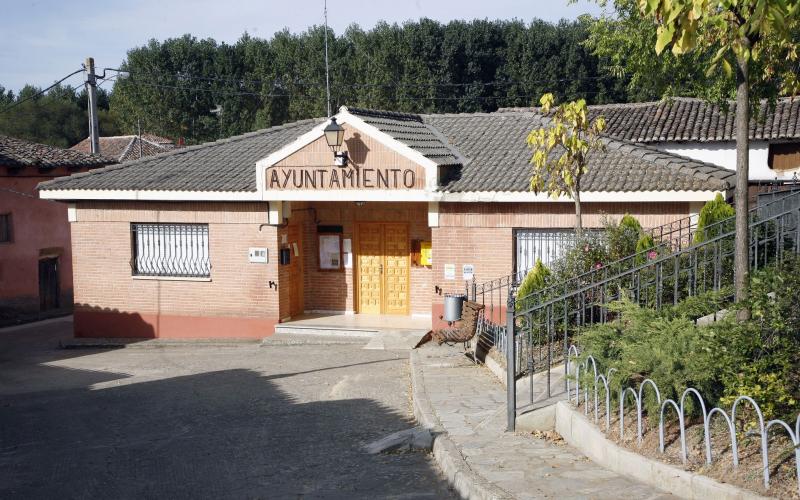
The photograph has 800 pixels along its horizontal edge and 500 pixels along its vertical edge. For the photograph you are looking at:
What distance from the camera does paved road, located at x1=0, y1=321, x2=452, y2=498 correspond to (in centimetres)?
954

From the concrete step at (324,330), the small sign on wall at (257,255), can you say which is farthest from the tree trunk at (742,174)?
the small sign on wall at (257,255)

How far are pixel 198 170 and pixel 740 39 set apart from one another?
15662 millimetres

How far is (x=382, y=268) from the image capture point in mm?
21500

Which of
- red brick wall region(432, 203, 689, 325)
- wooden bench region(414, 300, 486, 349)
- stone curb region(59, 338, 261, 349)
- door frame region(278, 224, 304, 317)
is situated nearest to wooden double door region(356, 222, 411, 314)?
door frame region(278, 224, 304, 317)

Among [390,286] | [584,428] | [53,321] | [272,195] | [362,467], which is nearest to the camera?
[584,428]

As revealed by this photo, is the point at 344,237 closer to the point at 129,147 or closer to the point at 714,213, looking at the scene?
the point at 714,213

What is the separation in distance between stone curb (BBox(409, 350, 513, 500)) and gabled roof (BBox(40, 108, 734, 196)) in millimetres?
7383

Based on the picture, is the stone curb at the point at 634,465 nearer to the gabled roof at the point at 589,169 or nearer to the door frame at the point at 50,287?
the gabled roof at the point at 589,169

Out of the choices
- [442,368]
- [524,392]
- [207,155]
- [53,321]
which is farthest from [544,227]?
[53,321]

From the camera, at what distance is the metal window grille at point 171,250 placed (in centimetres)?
2089

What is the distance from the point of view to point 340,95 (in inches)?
2111

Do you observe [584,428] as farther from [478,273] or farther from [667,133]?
[667,133]

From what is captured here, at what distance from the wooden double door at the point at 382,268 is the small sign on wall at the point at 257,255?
2.50 m

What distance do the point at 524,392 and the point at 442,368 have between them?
3911 mm
